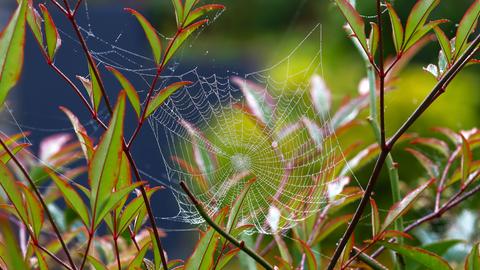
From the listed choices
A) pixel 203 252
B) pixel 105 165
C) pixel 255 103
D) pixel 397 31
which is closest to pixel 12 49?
pixel 105 165

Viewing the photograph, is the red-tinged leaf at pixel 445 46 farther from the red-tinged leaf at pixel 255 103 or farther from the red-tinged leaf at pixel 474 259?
the red-tinged leaf at pixel 255 103

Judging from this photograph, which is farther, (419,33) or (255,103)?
(255,103)

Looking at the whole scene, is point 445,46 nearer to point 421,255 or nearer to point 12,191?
point 421,255

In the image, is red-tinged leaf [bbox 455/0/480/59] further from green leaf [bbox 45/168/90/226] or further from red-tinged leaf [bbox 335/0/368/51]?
green leaf [bbox 45/168/90/226]

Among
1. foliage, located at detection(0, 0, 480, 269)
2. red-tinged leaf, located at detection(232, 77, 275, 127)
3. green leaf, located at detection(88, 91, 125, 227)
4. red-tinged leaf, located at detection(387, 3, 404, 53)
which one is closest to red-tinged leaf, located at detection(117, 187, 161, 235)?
foliage, located at detection(0, 0, 480, 269)

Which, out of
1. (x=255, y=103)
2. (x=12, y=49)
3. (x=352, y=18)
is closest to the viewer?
(x=12, y=49)

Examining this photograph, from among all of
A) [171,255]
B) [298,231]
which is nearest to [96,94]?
[298,231]

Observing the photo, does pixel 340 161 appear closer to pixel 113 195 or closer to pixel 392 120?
pixel 113 195

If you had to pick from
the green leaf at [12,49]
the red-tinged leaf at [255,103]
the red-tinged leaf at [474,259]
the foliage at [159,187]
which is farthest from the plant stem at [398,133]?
the red-tinged leaf at [255,103]
